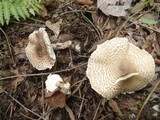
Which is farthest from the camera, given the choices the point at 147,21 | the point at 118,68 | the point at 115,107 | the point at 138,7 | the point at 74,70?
the point at 138,7

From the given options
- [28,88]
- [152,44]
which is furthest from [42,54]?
[152,44]

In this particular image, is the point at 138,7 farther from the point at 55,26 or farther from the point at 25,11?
the point at 25,11

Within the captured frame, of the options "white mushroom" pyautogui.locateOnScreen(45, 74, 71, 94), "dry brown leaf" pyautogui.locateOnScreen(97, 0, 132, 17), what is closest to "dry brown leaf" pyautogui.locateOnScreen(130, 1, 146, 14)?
"dry brown leaf" pyautogui.locateOnScreen(97, 0, 132, 17)

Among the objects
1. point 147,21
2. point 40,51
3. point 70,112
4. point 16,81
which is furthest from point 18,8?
point 147,21

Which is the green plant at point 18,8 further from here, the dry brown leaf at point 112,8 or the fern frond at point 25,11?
the dry brown leaf at point 112,8

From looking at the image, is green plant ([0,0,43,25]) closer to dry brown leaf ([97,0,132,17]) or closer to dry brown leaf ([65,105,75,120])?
dry brown leaf ([97,0,132,17])

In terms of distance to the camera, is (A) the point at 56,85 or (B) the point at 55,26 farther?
(B) the point at 55,26

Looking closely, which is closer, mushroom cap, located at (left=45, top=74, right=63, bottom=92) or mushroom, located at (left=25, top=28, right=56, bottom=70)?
mushroom cap, located at (left=45, top=74, right=63, bottom=92)

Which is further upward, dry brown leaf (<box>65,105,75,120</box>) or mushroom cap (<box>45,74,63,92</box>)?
mushroom cap (<box>45,74,63,92</box>)
